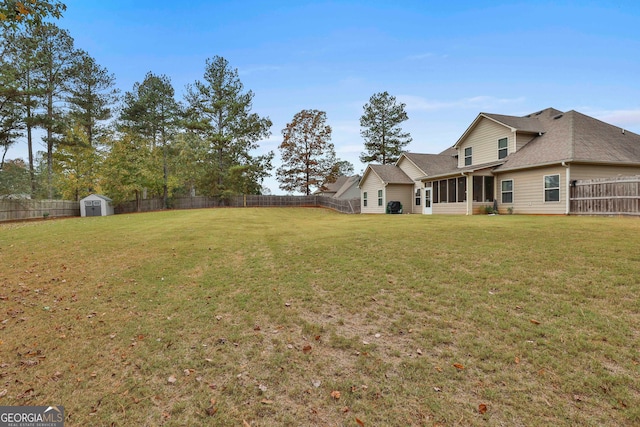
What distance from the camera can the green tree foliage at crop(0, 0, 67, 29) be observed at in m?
5.98

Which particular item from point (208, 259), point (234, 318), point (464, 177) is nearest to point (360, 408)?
point (234, 318)

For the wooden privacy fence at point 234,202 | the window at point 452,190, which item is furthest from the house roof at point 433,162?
the wooden privacy fence at point 234,202

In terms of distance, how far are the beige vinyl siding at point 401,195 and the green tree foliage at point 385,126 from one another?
15.7 metres

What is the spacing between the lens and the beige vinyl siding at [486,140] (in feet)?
65.1

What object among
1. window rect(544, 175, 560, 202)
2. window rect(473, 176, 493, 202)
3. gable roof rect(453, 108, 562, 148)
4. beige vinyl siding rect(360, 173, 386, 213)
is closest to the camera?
window rect(544, 175, 560, 202)

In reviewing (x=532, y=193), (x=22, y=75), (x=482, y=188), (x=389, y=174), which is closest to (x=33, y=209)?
(x=22, y=75)

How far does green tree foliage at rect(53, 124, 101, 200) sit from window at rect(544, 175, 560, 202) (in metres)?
39.3

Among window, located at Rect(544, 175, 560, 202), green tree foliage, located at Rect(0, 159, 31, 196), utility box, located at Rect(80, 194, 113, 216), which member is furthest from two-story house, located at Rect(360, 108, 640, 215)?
green tree foliage, located at Rect(0, 159, 31, 196)

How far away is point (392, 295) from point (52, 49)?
1502 inches

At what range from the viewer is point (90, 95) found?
106ft

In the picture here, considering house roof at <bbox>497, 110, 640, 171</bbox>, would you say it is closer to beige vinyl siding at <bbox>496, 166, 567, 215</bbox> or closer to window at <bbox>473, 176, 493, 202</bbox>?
beige vinyl siding at <bbox>496, 166, 567, 215</bbox>

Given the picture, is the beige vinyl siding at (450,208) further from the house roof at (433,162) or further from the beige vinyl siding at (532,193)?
the house roof at (433,162)

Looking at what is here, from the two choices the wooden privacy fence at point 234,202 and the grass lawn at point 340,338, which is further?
the wooden privacy fence at point 234,202

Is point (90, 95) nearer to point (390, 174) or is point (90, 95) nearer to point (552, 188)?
point (390, 174)
